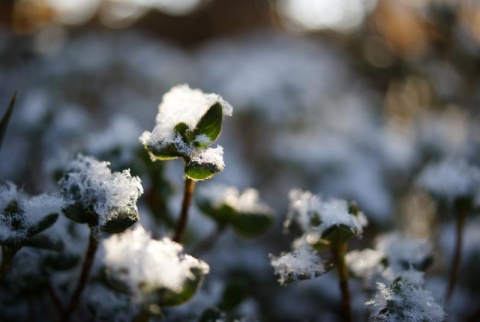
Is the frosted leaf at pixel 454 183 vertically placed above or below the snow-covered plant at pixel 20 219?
above

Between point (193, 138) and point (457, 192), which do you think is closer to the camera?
point (193, 138)

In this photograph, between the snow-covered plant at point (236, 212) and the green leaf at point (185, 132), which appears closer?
the green leaf at point (185, 132)

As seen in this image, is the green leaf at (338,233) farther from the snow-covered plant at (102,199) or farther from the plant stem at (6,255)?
the plant stem at (6,255)

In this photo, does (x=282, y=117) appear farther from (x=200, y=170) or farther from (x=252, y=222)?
(x=200, y=170)

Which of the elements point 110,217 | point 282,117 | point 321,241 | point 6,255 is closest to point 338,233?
point 321,241

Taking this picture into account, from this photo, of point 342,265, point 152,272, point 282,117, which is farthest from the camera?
point 282,117

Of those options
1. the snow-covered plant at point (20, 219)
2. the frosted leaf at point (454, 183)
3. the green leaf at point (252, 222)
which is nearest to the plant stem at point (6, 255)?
the snow-covered plant at point (20, 219)

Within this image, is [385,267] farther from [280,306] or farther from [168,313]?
[280,306]
